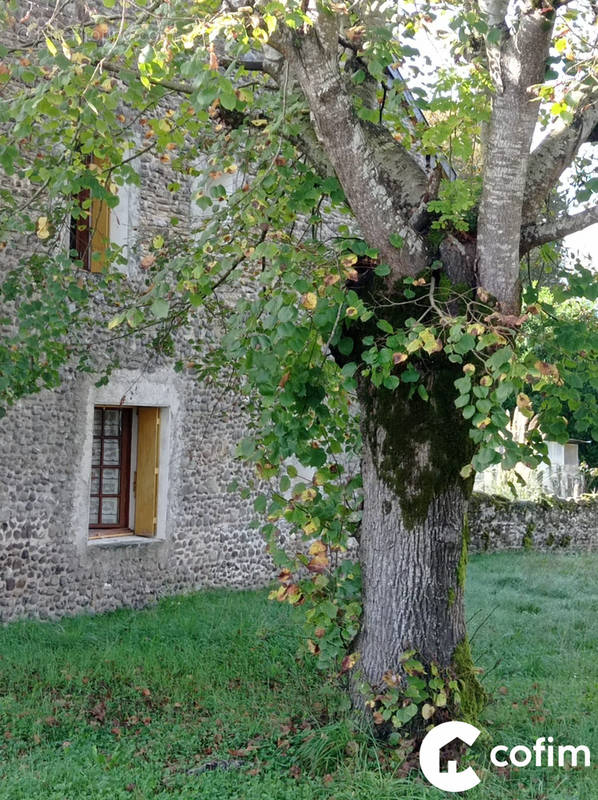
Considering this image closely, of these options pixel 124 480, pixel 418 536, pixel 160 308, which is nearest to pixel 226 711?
pixel 418 536

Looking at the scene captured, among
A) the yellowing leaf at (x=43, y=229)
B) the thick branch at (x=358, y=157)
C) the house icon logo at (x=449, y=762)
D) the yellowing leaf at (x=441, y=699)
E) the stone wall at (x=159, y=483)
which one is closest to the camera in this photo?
the house icon logo at (x=449, y=762)

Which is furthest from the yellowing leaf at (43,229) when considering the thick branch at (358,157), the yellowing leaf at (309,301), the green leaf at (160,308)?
the yellowing leaf at (309,301)

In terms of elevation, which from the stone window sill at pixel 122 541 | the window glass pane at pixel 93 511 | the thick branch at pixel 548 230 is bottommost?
the stone window sill at pixel 122 541

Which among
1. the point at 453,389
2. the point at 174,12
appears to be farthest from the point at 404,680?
the point at 174,12

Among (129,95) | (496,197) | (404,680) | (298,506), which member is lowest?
(404,680)

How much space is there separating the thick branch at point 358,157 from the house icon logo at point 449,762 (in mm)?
2723

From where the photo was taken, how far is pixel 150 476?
10328 millimetres

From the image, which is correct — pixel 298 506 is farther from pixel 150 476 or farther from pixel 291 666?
pixel 150 476

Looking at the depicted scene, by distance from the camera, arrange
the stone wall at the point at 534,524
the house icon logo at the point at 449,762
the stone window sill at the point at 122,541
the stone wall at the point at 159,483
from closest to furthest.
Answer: the house icon logo at the point at 449,762 < the stone wall at the point at 159,483 < the stone window sill at the point at 122,541 < the stone wall at the point at 534,524

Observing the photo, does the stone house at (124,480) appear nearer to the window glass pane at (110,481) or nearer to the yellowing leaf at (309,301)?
the window glass pane at (110,481)

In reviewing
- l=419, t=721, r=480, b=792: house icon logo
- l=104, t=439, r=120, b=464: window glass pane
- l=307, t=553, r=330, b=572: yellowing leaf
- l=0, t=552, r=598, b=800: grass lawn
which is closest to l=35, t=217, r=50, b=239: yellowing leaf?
l=307, t=553, r=330, b=572: yellowing leaf

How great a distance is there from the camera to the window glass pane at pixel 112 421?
1030 cm

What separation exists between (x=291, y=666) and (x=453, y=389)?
3133 millimetres

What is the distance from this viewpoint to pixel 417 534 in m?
4.97
